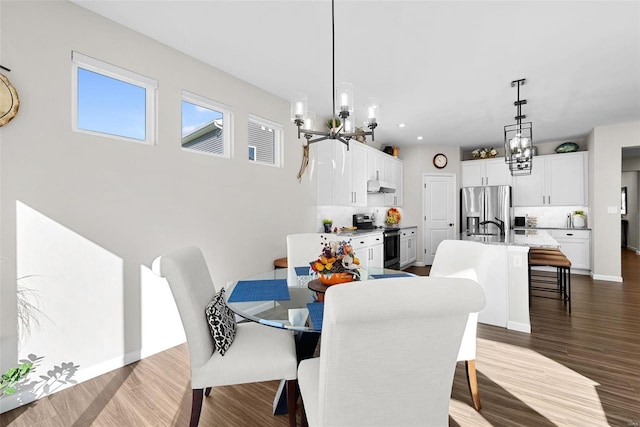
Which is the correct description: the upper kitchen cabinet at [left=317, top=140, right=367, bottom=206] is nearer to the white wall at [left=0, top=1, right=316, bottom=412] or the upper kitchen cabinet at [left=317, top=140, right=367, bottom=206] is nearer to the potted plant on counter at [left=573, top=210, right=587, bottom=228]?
the white wall at [left=0, top=1, right=316, bottom=412]

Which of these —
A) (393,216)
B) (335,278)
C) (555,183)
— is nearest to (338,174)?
(393,216)

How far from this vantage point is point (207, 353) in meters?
1.59

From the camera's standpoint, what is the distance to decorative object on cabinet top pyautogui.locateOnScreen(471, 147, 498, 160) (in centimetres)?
674

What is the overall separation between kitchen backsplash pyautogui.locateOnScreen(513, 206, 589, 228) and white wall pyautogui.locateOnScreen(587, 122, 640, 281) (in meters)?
0.86

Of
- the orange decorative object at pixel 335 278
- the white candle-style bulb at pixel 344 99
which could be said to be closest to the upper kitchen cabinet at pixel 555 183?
the white candle-style bulb at pixel 344 99

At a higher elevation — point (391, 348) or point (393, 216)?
point (393, 216)

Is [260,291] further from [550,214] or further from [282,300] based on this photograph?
[550,214]

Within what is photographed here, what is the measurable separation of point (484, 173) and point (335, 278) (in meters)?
6.20

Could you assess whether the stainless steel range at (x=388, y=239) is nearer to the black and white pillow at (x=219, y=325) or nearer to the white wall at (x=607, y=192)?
the white wall at (x=607, y=192)

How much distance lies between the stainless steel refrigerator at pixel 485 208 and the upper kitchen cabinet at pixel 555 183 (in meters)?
0.45

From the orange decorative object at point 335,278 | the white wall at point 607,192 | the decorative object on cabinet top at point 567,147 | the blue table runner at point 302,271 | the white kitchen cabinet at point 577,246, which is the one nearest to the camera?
the orange decorative object at point 335,278

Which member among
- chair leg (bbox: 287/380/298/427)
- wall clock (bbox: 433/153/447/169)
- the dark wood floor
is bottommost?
the dark wood floor

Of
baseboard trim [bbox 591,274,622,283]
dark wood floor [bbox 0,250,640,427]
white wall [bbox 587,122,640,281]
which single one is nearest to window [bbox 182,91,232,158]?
dark wood floor [bbox 0,250,640,427]

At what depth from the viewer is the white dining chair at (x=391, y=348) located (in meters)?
0.88
